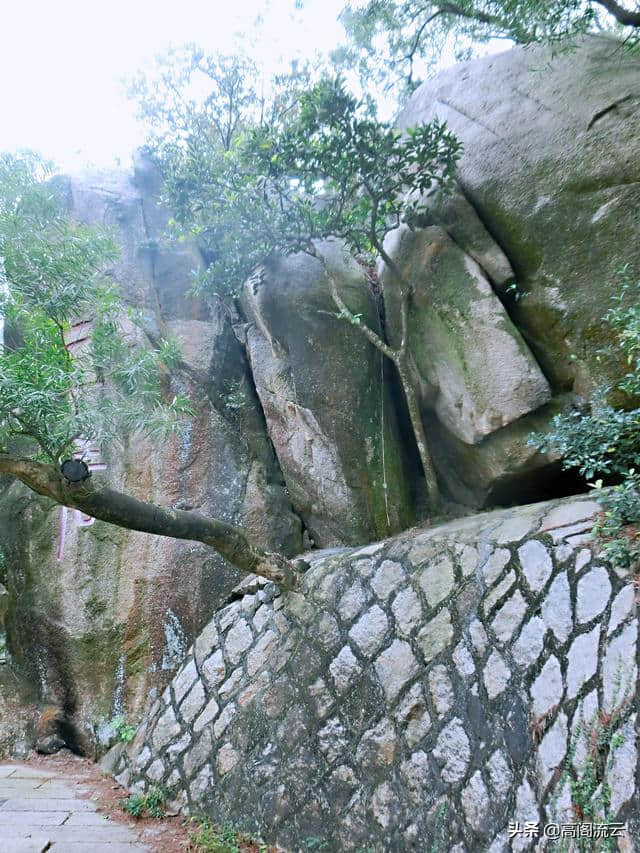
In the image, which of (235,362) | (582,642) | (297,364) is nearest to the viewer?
(582,642)

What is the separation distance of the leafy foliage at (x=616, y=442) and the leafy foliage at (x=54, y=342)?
9.51ft

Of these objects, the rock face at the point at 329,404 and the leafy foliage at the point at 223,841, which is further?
the rock face at the point at 329,404

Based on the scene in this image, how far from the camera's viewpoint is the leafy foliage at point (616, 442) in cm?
344

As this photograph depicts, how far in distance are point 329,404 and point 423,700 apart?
9.39ft

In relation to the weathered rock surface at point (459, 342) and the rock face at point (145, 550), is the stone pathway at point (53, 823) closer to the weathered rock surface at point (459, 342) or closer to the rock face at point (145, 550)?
the rock face at point (145, 550)

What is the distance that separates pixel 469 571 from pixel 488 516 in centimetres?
71

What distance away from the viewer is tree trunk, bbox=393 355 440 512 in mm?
5207

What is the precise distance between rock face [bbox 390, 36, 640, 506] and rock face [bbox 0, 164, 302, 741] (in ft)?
6.96

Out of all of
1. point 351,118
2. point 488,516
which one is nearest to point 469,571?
point 488,516

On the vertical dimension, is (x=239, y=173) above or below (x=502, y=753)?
above

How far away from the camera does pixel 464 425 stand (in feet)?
16.7

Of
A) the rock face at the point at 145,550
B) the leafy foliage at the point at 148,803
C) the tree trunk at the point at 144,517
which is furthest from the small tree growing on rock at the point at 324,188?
the leafy foliage at the point at 148,803

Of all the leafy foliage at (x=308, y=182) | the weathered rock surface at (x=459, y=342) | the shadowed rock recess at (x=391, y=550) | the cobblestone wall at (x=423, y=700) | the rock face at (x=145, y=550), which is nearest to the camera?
the cobblestone wall at (x=423, y=700)

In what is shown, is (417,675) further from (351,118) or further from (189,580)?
(351,118)
